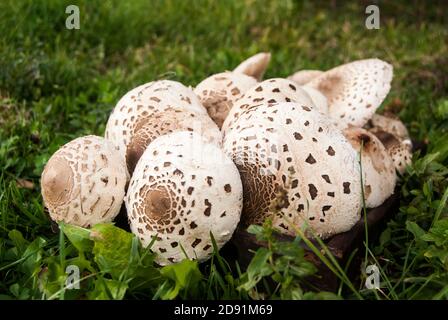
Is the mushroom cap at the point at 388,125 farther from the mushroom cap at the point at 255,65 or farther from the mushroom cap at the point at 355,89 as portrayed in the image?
the mushroom cap at the point at 255,65

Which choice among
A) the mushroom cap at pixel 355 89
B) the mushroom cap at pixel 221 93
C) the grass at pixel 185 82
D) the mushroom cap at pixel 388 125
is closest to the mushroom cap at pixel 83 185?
Result: the grass at pixel 185 82

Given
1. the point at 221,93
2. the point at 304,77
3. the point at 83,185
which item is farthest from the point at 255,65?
the point at 83,185

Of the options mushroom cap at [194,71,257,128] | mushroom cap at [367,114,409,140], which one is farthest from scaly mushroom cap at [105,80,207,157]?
mushroom cap at [367,114,409,140]

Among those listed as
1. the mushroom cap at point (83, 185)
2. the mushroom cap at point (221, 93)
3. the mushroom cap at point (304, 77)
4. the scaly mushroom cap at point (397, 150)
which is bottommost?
the scaly mushroom cap at point (397, 150)

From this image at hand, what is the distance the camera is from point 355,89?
3338 millimetres

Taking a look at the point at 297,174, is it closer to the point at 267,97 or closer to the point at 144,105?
the point at 267,97

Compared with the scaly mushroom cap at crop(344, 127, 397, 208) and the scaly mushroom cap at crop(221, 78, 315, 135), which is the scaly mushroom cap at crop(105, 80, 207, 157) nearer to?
the scaly mushroom cap at crop(221, 78, 315, 135)

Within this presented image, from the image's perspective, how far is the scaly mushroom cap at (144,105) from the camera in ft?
9.38

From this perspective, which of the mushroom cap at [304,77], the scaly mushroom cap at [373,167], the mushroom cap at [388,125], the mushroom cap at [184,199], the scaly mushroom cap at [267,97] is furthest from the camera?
the mushroom cap at [304,77]

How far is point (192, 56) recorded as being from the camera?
16.9 ft

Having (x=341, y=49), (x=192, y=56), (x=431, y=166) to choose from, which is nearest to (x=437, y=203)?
(x=431, y=166)

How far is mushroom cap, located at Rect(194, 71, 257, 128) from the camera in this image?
10.2ft

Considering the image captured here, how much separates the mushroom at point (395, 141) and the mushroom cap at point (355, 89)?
0.15 m

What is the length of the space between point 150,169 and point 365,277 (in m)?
0.99
